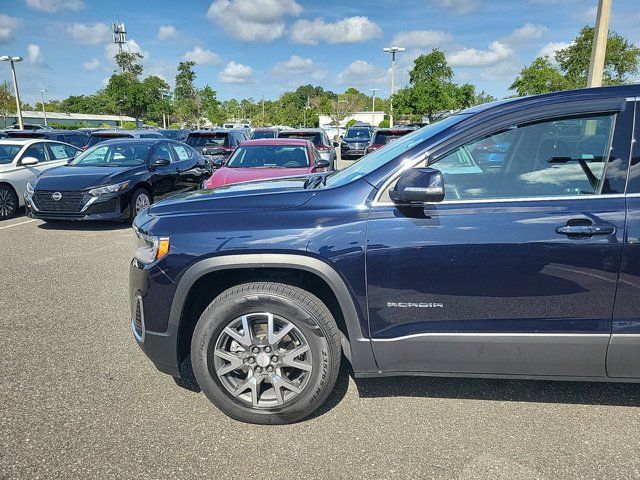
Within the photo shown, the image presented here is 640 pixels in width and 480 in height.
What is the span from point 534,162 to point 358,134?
23.3m

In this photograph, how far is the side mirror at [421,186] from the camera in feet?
7.70

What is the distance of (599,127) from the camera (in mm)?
2473

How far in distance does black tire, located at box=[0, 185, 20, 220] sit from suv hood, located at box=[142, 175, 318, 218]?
7674 millimetres

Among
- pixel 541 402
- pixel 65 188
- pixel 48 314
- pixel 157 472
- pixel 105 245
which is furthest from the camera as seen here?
pixel 65 188

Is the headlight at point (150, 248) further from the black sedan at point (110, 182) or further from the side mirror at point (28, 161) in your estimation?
the side mirror at point (28, 161)

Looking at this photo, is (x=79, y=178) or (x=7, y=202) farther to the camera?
(x=7, y=202)

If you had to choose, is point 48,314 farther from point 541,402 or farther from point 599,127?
point 599,127

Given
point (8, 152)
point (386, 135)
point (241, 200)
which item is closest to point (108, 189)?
point (8, 152)

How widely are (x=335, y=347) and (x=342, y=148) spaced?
21.1 meters

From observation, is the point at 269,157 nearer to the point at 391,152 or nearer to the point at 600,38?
the point at 391,152

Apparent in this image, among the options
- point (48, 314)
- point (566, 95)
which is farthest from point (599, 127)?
point (48, 314)

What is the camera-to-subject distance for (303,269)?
2.49 metres

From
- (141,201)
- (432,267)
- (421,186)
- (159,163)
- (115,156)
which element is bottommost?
(141,201)

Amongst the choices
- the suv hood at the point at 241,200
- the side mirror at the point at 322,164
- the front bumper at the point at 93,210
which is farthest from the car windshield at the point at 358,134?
the suv hood at the point at 241,200
